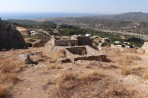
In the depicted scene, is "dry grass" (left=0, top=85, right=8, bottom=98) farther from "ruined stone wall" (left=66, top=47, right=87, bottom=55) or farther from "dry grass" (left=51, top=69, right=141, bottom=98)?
"ruined stone wall" (left=66, top=47, right=87, bottom=55)

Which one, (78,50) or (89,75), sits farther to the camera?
(78,50)

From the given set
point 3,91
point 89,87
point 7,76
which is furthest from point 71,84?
point 7,76

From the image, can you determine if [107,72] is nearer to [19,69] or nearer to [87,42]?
[19,69]

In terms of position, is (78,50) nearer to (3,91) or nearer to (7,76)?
(7,76)

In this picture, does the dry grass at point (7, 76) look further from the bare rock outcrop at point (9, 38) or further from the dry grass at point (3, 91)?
the bare rock outcrop at point (9, 38)

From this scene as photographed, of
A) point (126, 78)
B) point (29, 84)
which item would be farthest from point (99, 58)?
point (29, 84)

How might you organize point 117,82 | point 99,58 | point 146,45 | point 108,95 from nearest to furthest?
1. point 108,95
2. point 117,82
3. point 99,58
4. point 146,45

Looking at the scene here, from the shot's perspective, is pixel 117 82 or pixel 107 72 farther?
pixel 107 72

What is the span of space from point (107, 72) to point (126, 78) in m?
1.30

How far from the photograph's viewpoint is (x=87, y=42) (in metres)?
19.4

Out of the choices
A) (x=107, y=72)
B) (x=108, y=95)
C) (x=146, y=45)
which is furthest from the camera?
(x=146, y=45)

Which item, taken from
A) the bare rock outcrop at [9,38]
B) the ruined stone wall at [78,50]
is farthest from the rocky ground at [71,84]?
the bare rock outcrop at [9,38]

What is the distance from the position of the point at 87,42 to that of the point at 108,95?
42.7 ft

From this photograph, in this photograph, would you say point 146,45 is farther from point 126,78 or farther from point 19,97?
point 19,97
